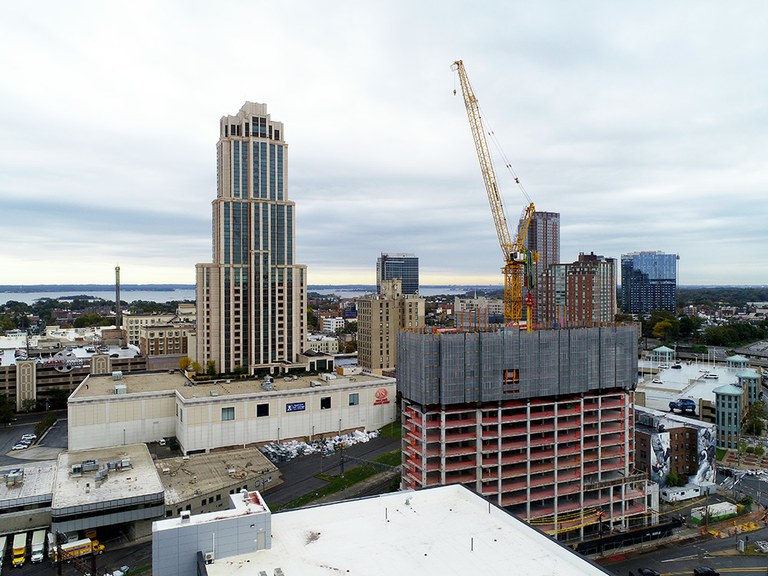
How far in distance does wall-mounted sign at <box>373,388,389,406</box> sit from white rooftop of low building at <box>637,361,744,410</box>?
35.6 metres

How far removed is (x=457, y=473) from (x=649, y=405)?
45.1 metres

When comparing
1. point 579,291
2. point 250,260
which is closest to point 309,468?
point 250,260

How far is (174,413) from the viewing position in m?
70.2

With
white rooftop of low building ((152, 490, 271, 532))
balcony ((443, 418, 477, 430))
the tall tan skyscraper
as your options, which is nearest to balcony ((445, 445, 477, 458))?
balcony ((443, 418, 477, 430))

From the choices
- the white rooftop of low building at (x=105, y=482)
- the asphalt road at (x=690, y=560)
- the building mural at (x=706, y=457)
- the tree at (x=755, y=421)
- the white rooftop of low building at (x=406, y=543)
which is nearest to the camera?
the white rooftop of low building at (x=406, y=543)

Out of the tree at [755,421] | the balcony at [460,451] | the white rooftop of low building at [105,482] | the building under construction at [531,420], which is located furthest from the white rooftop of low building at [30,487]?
the tree at [755,421]

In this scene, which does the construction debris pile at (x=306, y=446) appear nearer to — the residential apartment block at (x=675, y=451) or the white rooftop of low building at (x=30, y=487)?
the white rooftop of low building at (x=30, y=487)

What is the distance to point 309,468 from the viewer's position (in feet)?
202

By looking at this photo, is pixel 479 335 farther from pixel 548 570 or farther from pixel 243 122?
pixel 243 122

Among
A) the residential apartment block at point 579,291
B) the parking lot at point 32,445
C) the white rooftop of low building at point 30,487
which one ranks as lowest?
the parking lot at point 32,445

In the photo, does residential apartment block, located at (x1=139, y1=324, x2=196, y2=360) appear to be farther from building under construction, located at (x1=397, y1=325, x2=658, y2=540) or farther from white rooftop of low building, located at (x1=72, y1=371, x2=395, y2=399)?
building under construction, located at (x1=397, y1=325, x2=658, y2=540)

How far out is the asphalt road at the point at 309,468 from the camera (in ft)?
177

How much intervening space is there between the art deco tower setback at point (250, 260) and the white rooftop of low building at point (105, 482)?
4542cm

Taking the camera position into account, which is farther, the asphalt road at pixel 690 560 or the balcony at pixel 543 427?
the balcony at pixel 543 427
